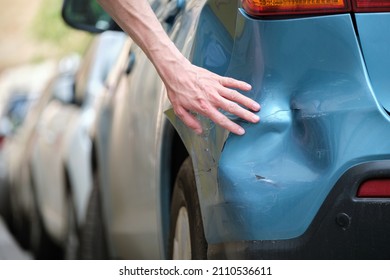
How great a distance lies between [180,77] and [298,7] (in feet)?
1.38

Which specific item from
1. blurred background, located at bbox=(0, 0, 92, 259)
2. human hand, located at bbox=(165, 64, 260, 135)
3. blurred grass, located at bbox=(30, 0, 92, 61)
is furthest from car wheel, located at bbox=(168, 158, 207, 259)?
blurred grass, located at bbox=(30, 0, 92, 61)

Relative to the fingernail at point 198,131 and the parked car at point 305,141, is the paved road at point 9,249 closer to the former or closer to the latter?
the fingernail at point 198,131

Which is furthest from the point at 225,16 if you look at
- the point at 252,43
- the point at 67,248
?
the point at 67,248

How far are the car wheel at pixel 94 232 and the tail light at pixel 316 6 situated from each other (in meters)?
3.46

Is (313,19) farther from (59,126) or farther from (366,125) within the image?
(59,126)

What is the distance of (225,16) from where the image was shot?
3.52 meters

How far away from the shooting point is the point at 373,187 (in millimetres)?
3152

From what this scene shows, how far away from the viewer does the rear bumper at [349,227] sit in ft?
10.3

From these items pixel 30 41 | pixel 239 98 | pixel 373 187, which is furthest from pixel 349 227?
pixel 30 41

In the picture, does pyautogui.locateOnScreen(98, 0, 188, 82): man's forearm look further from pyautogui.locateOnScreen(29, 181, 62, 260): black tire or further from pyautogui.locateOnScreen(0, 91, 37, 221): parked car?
pyautogui.locateOnScreen(0, 91, 37, 221): parked car

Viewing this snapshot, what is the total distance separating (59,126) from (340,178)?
583cm

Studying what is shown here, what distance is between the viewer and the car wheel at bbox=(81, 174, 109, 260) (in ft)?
21.7

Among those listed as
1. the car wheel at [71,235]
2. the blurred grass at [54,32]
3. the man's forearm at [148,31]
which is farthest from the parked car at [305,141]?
the blurred grass at [54,32]
